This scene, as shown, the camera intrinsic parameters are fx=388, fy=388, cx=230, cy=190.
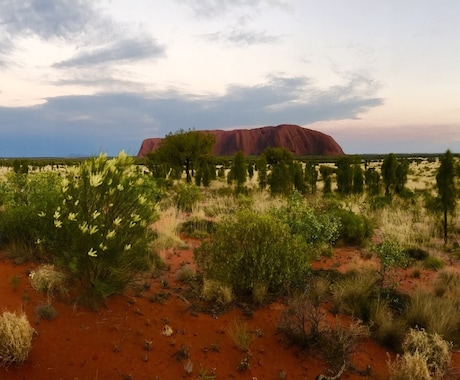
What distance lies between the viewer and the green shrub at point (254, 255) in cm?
679

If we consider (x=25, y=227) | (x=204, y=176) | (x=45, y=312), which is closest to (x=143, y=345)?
(x=45, y=312)

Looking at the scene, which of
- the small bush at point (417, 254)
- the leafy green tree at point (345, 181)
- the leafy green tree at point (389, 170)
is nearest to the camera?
the small bush at point (417, 254)

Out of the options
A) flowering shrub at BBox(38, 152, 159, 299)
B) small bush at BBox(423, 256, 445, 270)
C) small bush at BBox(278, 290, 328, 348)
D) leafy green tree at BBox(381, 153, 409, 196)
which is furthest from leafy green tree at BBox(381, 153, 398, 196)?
flowering shrub at BBox(38, 152, 159, 299)

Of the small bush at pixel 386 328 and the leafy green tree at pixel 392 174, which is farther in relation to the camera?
the leafy green tree at pixel 392 174

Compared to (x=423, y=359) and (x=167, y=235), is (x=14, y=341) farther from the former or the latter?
(x=167, y=235)

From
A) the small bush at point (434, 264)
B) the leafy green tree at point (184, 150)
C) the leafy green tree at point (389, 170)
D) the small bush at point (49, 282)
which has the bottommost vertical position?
the small bush at point (434, 264)

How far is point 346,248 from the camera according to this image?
1162 cm

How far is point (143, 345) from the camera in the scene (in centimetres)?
530

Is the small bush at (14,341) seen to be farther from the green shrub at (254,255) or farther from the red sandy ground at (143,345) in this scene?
the green shrub at (254,255)

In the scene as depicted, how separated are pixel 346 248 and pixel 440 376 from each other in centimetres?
669

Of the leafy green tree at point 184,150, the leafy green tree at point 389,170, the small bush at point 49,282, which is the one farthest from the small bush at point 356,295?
the leafy green tree at point 184,150

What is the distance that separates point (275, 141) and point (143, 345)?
15983 cm

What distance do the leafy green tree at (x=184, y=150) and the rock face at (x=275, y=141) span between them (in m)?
124

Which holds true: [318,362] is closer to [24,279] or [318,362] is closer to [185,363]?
[185,363]
